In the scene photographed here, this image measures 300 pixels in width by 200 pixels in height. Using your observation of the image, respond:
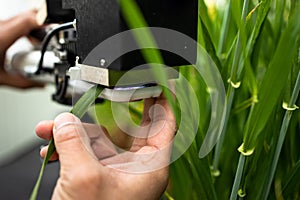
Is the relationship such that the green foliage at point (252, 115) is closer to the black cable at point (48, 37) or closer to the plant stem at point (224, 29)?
the plant stem at point (224, 29)

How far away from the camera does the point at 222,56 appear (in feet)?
1.50

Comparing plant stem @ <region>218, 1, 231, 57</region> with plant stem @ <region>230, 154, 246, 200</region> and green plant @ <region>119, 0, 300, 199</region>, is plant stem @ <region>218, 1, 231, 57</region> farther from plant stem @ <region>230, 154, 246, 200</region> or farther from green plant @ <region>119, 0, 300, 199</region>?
plant stem @ <region>230, 154, 246, 200</region>

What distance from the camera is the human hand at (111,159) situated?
1.01 feet

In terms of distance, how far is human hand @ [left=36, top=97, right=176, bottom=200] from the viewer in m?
0.31

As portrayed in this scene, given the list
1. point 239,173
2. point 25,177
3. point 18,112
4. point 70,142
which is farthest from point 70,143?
point 18,112

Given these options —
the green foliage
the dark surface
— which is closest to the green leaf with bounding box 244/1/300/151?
the green foliage

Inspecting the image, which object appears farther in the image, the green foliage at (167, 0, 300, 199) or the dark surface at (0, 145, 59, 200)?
the dark surface at (0, 145, 59, 200)

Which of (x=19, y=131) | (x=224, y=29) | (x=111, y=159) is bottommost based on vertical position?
(x=19, y=131)

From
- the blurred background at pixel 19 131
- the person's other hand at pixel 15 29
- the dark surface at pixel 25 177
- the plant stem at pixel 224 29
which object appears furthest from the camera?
the blurred background at pixel 19 131

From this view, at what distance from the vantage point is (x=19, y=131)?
1.75m

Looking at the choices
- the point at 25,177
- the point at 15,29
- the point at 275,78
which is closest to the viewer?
the point at 275,78

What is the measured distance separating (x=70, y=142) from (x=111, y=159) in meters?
0.07

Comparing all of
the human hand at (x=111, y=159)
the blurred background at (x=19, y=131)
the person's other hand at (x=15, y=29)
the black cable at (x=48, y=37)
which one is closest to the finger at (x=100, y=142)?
the human hand at (x=111, y=159)

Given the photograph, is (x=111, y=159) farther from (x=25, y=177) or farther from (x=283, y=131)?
(x=25, y=177)
